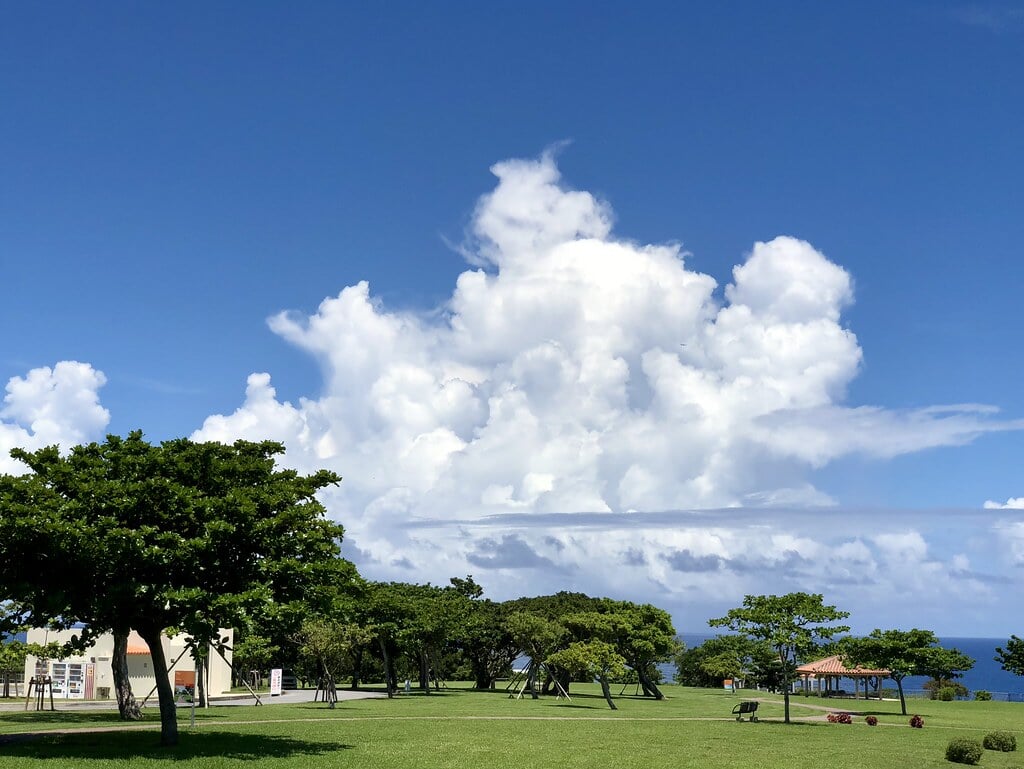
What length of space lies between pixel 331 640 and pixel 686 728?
26192mm

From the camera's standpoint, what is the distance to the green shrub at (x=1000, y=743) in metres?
32.5

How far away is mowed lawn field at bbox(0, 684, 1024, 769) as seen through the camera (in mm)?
26531

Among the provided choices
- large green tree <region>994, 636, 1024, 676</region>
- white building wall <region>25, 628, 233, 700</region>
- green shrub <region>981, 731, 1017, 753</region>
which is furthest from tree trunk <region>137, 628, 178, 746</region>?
large green tree <region>994, 636, 1024, 676</region>

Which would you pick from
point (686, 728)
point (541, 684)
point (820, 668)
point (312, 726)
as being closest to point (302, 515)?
point (312, 726)

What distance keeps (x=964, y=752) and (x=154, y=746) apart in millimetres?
25297

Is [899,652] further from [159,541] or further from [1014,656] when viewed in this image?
[159,541]

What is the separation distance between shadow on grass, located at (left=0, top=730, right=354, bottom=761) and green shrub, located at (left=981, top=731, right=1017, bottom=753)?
2245 cm

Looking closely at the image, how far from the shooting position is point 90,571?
27.8 meters

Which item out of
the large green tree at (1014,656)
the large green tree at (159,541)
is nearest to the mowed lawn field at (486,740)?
the large green tree at (159,541)

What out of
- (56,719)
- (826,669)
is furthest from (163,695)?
(826,669)

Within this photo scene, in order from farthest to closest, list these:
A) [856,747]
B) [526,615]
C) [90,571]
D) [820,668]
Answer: [820,668]
[526,615]
[856,747]
[90,571]

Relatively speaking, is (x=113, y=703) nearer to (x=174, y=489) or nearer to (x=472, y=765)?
(x=174, y=489)

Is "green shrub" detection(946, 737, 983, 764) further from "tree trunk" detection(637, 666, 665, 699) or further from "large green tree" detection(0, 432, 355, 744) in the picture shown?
"tree trunk" detection(637, 666, 665, 699)

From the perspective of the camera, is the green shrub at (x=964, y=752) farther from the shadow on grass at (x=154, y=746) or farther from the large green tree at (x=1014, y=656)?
the large green tree at (x=1014, y=656)
